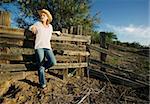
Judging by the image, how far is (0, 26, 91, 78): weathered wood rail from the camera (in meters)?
7.18

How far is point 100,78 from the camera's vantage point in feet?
28.5

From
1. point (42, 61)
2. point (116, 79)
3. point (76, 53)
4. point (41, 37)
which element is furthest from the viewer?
point (76, 53)

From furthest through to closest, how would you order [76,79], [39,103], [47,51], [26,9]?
[26,9] → [76,79] → [47,51] → [39,103]

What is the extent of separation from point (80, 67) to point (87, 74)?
12.3 inches

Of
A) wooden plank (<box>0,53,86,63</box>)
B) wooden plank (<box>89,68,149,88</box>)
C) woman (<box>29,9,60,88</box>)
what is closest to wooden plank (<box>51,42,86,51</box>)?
wooden plank (<box>0,53,86,63</box>)

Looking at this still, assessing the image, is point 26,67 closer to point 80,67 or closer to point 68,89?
point 68,89

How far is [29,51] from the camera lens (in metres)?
7.55

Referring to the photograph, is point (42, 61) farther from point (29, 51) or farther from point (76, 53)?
point (76, 53)

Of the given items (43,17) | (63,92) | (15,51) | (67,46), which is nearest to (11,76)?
(15,51)

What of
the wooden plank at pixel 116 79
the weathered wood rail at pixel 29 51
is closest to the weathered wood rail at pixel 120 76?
the wooden plank at pixel 116 79

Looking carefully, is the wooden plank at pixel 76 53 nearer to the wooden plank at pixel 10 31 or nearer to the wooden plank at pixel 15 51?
the wooden plank at pixel 15 51

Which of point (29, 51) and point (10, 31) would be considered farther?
point (29, 51)

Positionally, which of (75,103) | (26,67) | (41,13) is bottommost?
(75,103)

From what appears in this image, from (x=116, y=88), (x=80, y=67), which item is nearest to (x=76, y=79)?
(x=80, y=67)
